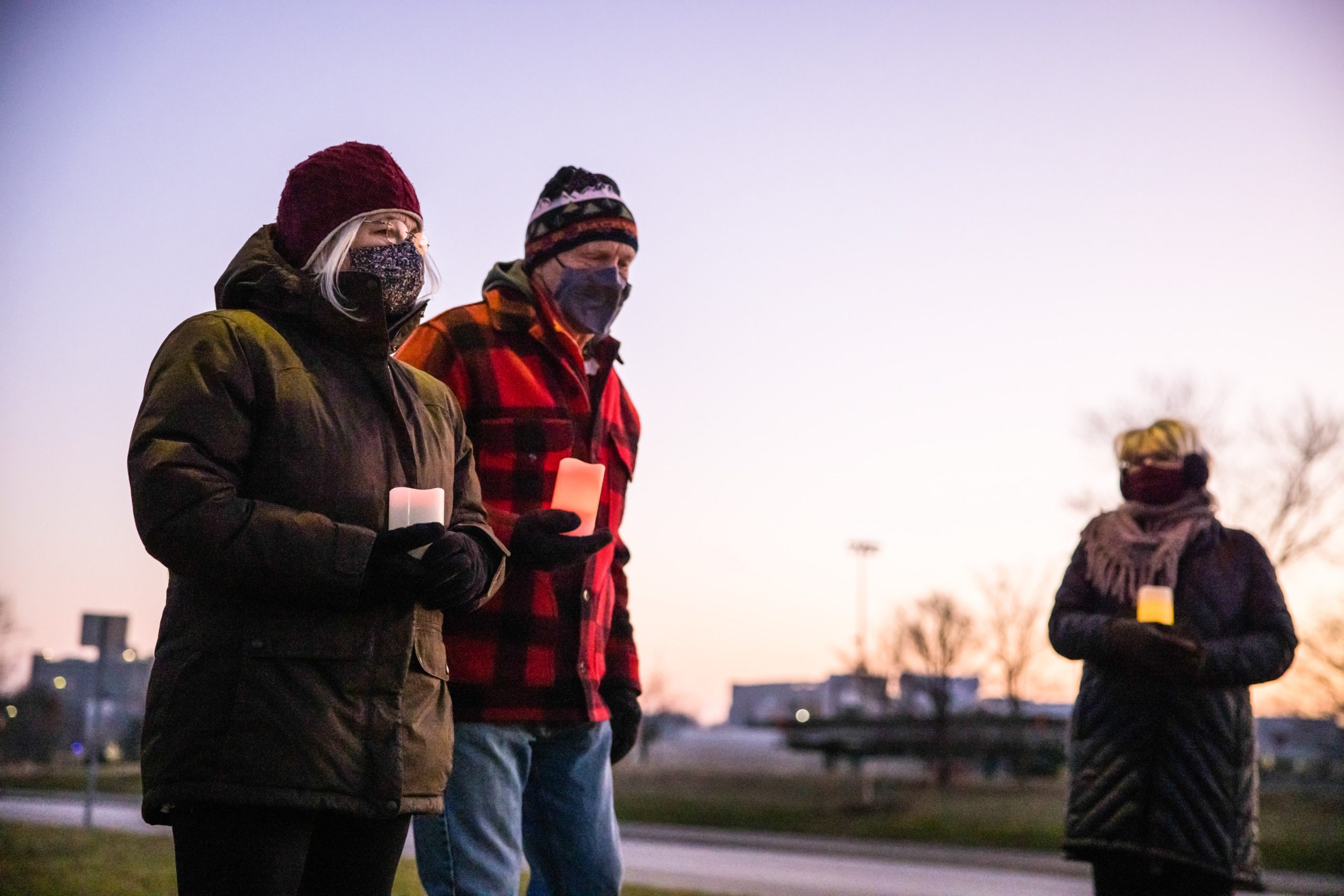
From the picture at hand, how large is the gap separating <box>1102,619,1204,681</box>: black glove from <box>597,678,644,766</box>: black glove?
1891 mm

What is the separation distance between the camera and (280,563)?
2520mm

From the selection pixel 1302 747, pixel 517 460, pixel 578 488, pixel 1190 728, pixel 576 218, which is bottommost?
pixel 1302 747

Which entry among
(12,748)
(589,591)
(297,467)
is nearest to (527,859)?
(589,591)

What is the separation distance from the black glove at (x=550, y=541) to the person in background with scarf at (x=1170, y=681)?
2426 millimetres

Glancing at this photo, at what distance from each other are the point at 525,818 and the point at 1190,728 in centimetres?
258

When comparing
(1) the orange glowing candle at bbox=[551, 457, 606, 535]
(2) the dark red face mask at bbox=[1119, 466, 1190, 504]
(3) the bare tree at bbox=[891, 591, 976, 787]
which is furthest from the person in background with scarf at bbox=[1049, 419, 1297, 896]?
(3) the bare tree at bbox=[891, 591, 976, 787]

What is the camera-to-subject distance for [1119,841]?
5.09 meters

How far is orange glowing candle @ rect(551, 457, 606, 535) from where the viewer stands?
341 cm

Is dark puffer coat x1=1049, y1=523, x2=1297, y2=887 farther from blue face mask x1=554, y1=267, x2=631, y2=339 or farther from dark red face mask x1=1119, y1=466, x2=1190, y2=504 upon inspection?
blue face mask x1=554, y1=267, x2=631, y2=339

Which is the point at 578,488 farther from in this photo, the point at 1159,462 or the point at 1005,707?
the point at 1005,707

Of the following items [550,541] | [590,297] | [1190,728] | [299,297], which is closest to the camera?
[299,297]

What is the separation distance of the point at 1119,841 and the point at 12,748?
102ft

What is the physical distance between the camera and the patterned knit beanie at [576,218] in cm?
402

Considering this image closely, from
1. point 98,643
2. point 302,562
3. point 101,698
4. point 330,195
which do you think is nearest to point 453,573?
point 302,562
